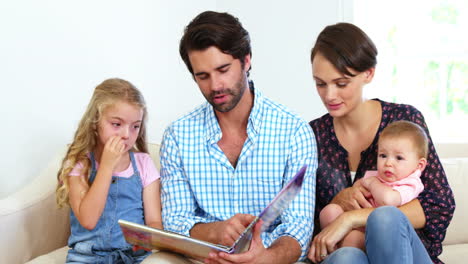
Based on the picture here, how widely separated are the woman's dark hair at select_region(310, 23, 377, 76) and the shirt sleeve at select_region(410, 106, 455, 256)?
352 mm

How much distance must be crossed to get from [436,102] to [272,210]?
3.11 m

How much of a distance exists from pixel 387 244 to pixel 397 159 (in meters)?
0.34

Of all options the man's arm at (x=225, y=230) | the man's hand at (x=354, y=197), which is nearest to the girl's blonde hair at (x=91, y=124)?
the man's arm at (x=225, y=230)

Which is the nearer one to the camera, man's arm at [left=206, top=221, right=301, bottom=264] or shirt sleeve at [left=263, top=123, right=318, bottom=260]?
man's arm at [left=206, top=221, right=301, bottom=264]

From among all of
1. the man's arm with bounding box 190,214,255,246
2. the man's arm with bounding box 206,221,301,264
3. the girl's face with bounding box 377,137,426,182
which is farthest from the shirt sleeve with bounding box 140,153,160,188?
the girl's face with bounding box 377,137,426,182

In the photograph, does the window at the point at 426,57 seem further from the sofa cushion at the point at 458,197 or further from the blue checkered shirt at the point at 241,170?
the blue checkered shirt at the point at 241,170

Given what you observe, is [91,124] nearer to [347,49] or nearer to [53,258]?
[53,258]

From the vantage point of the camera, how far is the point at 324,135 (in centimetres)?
217

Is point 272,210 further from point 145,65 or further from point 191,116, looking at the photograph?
point 145,65

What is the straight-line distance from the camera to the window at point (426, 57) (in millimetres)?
4176

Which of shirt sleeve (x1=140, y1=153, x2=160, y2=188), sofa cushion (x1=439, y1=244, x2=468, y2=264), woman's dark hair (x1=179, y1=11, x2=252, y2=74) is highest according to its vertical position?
woman's dark hair (x1=179, y1=11, x2=252, y2=74)

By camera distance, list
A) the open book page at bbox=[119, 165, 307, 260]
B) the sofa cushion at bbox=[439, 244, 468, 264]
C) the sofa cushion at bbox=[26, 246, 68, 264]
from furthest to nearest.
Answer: the sofa cushion at bbox=[439, 244, 468, 264]
the sofa cushion at bbox=[26, 246, 68, 264]
the open book page at bbox=[119, 165, 307, 260]

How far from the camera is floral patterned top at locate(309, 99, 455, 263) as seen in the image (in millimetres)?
1943

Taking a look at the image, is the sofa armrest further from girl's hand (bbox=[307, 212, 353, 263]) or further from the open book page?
girl's hand (bbox=[307, 212, 353, 263])
